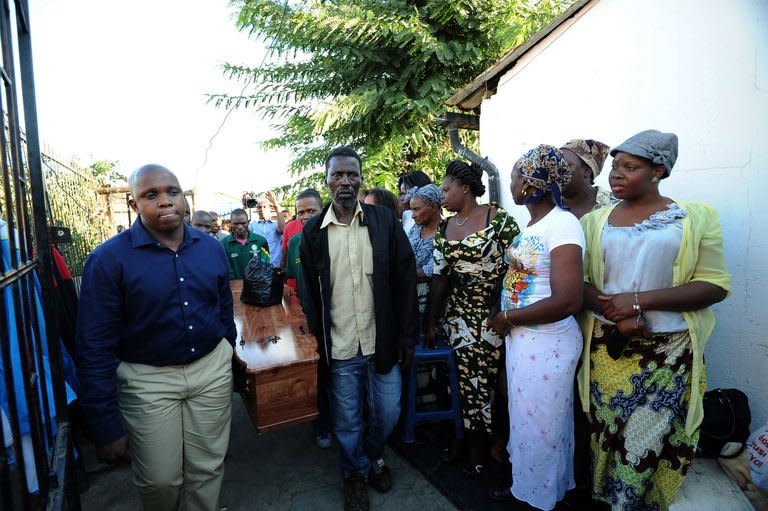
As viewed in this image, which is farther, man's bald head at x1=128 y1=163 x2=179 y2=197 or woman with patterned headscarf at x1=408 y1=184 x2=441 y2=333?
woman with patterned headscarf at x1=408 y1=184 x2=441 y2=333

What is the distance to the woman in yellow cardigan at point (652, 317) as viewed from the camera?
6.47 feet

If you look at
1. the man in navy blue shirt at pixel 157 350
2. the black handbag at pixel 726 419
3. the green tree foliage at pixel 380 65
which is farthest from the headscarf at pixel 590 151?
the green tree foliage at pixel 380 65

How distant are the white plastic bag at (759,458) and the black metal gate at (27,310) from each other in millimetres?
3191

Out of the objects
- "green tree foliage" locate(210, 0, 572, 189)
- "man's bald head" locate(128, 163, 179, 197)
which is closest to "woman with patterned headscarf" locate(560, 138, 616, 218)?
"man's bald head" locate(128, 163, 179, 197)

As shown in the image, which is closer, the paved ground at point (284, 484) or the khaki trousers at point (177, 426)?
the khaki trousers at point (177, 426)

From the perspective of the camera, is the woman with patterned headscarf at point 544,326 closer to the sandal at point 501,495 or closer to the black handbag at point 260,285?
the sandal at point 501,495

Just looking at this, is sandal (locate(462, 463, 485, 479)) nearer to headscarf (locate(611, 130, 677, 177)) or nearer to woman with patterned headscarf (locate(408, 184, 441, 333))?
woman with patterned headscarf (locate(408, 184, 441, 333))

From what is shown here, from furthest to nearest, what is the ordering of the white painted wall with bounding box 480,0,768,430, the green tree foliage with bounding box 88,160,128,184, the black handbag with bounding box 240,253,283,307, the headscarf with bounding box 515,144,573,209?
1. the green tree foliage with bounding box 88,160,128,184
2. the black handbag with bounding box 240,253,283,307
3. the white painted wall with bounding box 480,0,768,430
4. the headscarf with bounding box 515,144,573,209

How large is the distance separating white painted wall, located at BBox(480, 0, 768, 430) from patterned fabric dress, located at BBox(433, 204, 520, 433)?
4.18 feet

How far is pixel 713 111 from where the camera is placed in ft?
8.50

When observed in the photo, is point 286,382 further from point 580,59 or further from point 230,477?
point 580,59

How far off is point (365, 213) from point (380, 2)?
6675 millimetres

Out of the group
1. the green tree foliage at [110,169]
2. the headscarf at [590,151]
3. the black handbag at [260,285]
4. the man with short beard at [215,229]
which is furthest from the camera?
the green tree foliage at [110,169]

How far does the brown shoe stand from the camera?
2.57 metres
